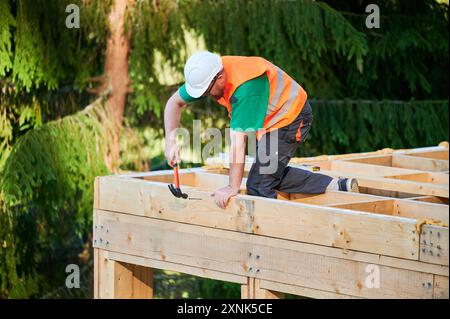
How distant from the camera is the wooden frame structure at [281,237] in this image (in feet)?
17.6

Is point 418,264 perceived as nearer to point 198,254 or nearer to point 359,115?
point 198,254

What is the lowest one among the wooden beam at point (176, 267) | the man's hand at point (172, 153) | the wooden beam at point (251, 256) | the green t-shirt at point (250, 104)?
the wooden beam at point (176, 267)

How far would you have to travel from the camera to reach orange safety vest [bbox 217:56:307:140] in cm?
598

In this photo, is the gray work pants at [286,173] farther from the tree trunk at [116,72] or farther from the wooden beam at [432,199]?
the tree trunk at [116,72]

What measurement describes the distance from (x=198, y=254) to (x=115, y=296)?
2.65ft

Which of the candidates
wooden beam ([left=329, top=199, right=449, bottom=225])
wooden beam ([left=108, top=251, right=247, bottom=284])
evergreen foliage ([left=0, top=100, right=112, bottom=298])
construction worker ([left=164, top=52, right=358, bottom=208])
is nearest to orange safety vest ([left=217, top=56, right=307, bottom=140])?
construction worker ([left=164, top=52, right=358, bottom=208])

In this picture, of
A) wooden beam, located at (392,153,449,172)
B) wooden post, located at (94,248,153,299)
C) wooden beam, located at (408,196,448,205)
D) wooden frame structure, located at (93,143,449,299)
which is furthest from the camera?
wooden beam, located at (392,153,449,172)

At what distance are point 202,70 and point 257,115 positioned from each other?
40 cm

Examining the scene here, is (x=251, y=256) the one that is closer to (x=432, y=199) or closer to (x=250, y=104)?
(x=250, y=104)

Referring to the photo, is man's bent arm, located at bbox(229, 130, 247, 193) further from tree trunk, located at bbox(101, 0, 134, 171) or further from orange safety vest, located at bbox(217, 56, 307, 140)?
tree trunk, located at bbox(101, 0, 134, 171)

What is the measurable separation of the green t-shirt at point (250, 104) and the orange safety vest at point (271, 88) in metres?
0.04

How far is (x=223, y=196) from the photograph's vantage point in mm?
6047

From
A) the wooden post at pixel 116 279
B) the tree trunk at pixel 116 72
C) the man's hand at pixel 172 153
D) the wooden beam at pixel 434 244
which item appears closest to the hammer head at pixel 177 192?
the man's hand at pixel 172 153

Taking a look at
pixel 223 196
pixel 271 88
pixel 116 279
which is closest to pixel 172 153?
pixel 223 196
